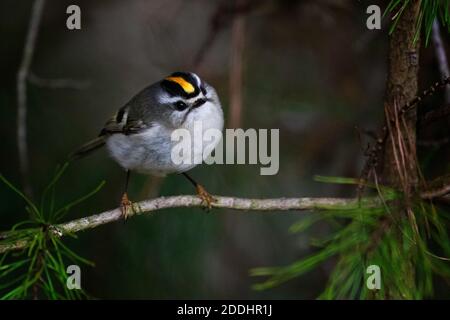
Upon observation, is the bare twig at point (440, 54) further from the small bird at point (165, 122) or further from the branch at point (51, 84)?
the branch at point (51, 84)

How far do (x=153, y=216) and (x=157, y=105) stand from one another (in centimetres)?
41

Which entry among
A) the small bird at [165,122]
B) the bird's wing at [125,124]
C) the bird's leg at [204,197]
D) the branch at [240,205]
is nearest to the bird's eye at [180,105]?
the small bird at [165,122]

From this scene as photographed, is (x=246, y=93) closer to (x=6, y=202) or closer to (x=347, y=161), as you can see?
(x=347, y=161)

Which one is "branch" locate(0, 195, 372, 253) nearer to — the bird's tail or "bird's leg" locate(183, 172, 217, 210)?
"bird's leg" locate(183, 172, 217, 210)

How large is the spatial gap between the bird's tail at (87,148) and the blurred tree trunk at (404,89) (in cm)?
100

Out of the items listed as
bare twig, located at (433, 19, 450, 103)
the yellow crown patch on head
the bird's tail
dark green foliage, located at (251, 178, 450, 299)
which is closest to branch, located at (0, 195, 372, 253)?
dark green foliage, located at (251, 178, 450, 299)

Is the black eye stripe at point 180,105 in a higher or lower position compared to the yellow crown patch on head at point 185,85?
lower

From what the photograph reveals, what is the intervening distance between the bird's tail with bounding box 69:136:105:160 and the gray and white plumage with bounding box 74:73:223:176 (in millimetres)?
188

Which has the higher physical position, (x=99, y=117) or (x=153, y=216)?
(x=99, y=117)

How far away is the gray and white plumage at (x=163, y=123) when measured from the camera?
1739mm

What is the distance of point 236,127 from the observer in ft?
6.01

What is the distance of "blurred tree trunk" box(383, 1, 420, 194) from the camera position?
1313 mm

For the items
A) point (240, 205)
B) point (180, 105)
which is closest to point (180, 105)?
point (180, 105)
